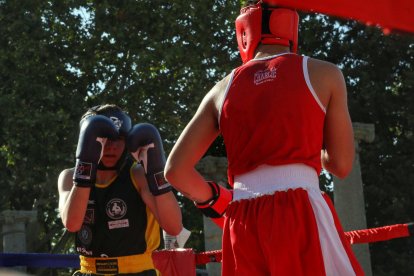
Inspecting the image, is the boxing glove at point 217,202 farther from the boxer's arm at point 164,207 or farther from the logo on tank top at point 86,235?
the logo on tank top at point 86,235

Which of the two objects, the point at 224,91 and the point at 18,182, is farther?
the point at 18,182

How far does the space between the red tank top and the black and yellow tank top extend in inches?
59.7

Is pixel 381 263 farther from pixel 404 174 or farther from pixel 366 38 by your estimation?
pixel 366 38

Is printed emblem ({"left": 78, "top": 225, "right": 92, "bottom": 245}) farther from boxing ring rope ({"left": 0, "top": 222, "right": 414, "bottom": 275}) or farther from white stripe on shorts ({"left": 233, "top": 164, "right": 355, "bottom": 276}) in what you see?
white stripe on shorts ({"left": 233, "top": 164, "right": 355, "bottom": 276})

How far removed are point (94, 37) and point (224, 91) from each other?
52.7 ft

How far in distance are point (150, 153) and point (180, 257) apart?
2.49 ft

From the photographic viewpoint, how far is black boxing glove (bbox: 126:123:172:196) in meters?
4.09

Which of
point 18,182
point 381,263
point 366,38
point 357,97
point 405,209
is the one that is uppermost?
point 366,38

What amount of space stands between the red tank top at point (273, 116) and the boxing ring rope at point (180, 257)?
1.66 metres

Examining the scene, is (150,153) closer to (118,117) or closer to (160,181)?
(160,181)

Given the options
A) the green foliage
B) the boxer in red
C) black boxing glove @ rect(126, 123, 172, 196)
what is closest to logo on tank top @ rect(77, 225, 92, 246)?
black boxing glove @ rect(126, 123, 172, 196)

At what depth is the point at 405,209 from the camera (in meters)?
16.5

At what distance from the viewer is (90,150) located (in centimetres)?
404

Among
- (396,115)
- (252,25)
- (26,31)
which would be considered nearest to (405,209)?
(396,115)
